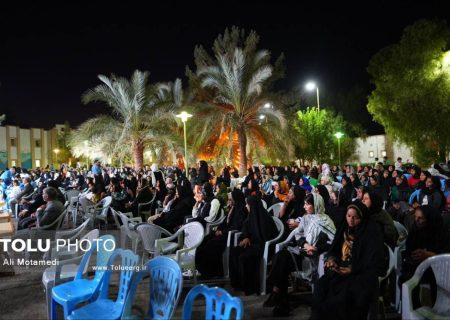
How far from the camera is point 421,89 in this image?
22047mm

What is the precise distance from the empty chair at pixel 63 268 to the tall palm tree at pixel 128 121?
45.7 ft

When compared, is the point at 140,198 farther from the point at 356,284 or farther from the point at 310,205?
the point at 356,284

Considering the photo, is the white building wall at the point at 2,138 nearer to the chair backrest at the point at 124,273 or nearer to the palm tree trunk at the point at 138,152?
the palm tree trunk at the point at 138,152

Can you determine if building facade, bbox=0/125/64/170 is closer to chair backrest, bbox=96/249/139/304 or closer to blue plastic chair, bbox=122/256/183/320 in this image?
chair backrest, bbox=96/249/139/304

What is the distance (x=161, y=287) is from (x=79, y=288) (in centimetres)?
130

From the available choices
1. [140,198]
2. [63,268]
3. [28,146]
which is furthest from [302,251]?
[28,146]

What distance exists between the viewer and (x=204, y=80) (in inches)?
707

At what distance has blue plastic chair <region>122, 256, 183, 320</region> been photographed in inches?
132

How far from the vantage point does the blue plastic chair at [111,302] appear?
3631mm

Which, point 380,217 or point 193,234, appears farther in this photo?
point 193,234

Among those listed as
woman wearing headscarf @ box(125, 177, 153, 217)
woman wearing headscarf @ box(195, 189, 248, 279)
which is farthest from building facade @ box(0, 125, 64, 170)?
woman wearing headscarf @ box(195, 189, 248, 279)

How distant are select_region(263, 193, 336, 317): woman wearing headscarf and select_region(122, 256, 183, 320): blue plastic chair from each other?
1.64 m

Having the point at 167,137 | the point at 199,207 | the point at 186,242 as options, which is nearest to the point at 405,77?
the point at 167,137

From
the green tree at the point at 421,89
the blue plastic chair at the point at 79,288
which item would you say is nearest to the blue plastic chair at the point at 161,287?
the blue plastic chair at the point at 79,288
